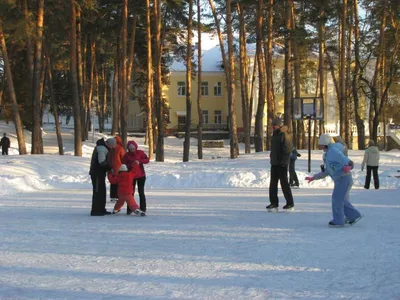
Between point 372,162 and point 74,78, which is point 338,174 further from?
point 74,78

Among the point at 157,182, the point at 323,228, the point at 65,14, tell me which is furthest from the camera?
the point at 65,14

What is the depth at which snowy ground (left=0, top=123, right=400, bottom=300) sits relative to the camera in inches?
203

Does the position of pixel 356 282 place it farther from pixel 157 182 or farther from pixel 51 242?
pixel 157 182

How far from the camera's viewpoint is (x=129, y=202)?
35.0 ft

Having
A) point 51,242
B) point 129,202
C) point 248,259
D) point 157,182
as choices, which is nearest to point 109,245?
point 51,242

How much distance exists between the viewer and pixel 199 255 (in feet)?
22.1

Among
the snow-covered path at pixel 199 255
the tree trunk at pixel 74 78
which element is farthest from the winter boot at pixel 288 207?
the tree trunk at pixel 74 78

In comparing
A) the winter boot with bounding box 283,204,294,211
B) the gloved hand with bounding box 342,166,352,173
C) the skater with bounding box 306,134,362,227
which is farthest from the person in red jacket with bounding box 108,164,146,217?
the gloved hand with bounding box 342,166,352,173

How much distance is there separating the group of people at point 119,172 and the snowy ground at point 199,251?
1.25 ft

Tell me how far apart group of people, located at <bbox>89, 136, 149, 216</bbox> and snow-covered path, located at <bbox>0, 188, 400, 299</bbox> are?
382 mm

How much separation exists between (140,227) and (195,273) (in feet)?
11.5

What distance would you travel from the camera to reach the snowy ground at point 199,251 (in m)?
5.15

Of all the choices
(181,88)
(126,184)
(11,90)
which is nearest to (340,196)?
(126,184)

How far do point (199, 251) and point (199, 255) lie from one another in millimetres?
254
